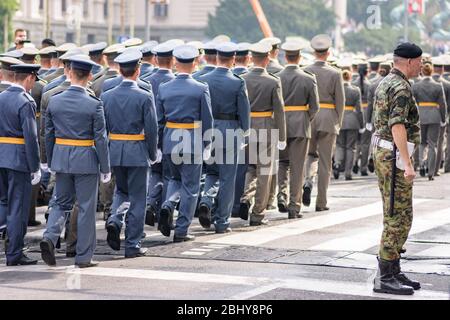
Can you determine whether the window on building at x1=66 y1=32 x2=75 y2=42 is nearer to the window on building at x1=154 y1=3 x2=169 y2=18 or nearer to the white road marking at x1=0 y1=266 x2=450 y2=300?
the window on building at x1=154 y1=3 x2=169 y2=18

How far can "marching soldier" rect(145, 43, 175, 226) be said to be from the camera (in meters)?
14.3

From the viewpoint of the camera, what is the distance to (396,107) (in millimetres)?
9852

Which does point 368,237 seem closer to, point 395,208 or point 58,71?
point 395,208

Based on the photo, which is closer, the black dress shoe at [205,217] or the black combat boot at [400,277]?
the black combat boot at [400,277]

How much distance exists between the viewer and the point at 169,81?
13.4 m

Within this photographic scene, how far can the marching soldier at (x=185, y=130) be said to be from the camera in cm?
1310

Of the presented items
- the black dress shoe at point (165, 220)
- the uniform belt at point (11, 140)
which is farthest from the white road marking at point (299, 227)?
the uniform belt at point (11, 140)

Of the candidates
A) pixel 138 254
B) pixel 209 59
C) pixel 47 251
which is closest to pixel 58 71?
pixel 209 59

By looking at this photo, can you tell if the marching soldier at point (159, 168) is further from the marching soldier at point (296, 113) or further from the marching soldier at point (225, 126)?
the marching soldier at point (296, 113)

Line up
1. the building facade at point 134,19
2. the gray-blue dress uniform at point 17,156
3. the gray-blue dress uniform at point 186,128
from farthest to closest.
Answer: the building facade at point 134,19 → the gray-blue dress uniform at point 186,128 → the gray-blue dress uniform at point 17,156

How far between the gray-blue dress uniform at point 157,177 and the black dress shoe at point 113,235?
2.15 meters

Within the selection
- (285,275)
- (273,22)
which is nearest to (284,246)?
(285,275)

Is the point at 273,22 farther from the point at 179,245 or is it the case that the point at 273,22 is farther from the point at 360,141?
the point at 179,245
